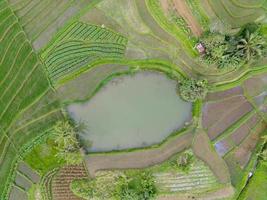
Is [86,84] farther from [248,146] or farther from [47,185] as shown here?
[248,146]

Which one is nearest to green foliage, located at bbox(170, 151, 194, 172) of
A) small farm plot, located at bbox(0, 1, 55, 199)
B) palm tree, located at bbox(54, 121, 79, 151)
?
palm tree, located at bbox(54, 121, 79, 151)

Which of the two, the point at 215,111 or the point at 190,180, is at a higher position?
the point at 215,111

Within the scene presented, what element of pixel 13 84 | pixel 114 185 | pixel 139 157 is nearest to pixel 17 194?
pixel 114 185

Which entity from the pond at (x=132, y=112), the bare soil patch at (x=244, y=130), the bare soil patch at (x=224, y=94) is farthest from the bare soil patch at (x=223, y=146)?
the bare soil patch at (x=224, y=94)

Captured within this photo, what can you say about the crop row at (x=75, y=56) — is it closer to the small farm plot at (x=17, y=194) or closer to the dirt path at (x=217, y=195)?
the small farm plot at (x=17, y=194)

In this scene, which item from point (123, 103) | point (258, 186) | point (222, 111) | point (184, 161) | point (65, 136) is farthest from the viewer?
point (258, 186)

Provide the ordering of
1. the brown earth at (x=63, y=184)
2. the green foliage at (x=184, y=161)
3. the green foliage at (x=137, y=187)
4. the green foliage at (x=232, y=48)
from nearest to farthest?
the green foliage at (x=232, y=48) → the green foliage at (x=137, y=187) → the green foliage at (x=184, y=161) → the brown earth at (x=63, y=184)

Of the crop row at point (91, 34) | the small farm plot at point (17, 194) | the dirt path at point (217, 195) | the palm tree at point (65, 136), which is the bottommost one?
the small farm plot at point (17, 194)
